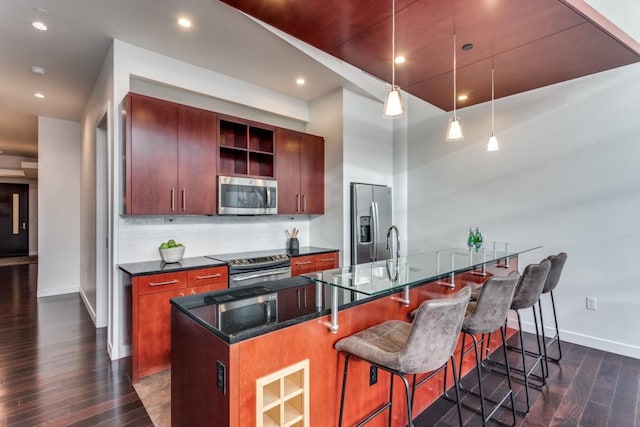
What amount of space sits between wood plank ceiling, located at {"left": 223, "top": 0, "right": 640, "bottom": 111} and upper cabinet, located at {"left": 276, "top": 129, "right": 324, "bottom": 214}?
1.37 meters

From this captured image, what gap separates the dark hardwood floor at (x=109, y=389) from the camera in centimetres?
218

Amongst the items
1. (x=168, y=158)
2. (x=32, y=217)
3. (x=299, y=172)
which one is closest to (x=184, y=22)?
(x=168, y=158)

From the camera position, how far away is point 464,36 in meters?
2.47

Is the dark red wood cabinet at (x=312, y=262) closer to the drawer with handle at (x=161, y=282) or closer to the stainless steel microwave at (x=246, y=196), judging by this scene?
the stainless steel microwave at (x=246, y=196)

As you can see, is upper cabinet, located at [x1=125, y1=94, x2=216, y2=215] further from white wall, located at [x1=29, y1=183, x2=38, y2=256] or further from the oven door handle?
white wall, located at [x1=29, y1=183, x2=38, y2=256]

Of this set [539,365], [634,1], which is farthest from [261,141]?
[634,1]

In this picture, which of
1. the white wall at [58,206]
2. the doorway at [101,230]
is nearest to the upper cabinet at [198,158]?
the doorway at [101,230]

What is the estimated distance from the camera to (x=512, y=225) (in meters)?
3.86

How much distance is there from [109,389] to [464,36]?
399cm

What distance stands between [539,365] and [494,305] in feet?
5.30

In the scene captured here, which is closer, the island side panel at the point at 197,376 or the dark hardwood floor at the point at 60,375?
the island side panel at the point at 197,376

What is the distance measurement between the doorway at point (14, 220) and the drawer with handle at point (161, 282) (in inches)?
391

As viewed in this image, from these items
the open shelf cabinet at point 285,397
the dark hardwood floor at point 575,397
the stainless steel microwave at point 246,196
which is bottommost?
the dark hardwood floor at point 575,397

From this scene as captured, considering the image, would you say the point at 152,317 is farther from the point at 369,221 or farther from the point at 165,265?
the point at 369,221
